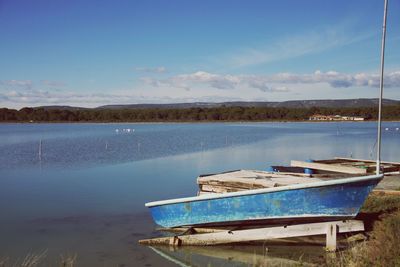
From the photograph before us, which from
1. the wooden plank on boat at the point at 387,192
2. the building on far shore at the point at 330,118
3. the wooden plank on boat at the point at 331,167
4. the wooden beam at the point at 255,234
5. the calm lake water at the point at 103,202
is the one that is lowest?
the calm lake water at the point at 103,202

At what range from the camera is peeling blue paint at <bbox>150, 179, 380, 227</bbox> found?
9.27 meters

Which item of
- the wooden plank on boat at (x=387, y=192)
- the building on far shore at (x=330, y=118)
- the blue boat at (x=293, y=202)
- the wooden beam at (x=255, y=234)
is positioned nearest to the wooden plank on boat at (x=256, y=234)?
the wooden beam at (x=255, y=234)

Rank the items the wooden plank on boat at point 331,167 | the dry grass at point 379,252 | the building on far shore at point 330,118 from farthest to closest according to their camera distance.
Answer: the building on far shore at point 330,118
the wooden plank on boat at point 331,167
the dry grass at point 379,252

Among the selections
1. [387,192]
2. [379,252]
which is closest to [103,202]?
[387,192]

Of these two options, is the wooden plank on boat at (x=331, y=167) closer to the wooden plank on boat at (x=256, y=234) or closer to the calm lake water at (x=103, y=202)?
the calm lake water at (x=103, y=202)

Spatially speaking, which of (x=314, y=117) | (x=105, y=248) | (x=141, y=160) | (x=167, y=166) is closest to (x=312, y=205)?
(x=105, y=248)

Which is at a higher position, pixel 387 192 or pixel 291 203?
pixel 291 203

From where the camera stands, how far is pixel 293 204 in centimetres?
940

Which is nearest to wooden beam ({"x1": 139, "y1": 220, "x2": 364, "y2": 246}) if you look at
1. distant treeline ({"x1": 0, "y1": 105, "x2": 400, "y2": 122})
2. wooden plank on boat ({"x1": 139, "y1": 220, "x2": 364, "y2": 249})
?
wooden plank on boat ({"x1": 139, "y1": 220, "x2": 364, "y2": 249})

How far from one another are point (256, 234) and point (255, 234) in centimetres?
2

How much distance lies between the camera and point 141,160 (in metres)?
28.9

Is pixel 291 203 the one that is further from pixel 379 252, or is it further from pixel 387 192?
pixel 387 192

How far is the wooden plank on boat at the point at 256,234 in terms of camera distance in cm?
941

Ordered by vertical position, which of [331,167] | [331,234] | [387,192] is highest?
[331,167]
